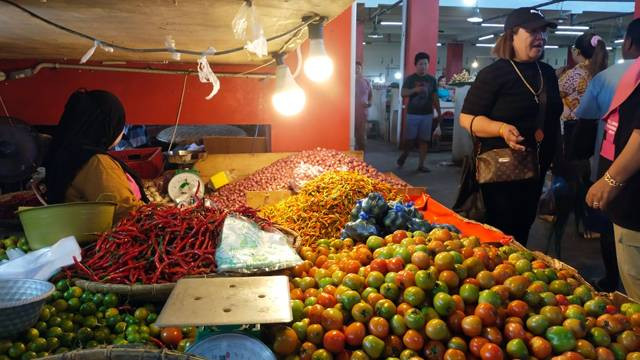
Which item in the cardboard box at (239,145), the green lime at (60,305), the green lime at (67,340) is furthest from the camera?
the cardboard box at (239,145)

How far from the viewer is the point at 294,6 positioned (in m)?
2.27

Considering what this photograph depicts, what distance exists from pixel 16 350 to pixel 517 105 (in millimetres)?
3048

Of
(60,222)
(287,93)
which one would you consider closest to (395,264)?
(60,222)

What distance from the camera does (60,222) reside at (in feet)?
7.54

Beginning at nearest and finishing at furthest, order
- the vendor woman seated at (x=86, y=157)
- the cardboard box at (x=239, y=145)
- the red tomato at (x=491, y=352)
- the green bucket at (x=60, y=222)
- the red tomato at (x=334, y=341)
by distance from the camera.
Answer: the red tomato at (x=491, y=352), the red tomato at (x=334, y=341), the green bucket at (x=60, y=222), the vendor woman seated at (x=86, y=157), the cardboard box at (x=239, y=145)

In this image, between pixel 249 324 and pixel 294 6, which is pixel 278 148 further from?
pixel 249 324

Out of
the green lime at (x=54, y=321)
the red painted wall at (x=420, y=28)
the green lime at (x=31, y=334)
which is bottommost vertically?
the green lime at (x=54, y=321)

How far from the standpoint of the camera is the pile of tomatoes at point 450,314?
5.32ft

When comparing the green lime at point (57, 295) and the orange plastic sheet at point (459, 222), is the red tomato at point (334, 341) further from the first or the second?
the orange plastic sheet at point (459, 222)

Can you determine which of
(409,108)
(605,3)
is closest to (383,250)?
(409,108)

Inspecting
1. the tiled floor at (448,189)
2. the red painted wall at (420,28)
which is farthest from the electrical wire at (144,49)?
the red painted wall at (420,28)

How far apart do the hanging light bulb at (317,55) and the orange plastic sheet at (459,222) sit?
1.37 meters

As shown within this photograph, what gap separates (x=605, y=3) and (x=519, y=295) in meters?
21.3

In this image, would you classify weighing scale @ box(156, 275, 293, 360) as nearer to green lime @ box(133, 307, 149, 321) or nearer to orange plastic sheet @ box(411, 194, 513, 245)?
green lime @ box(133, 307, 149, 321)
